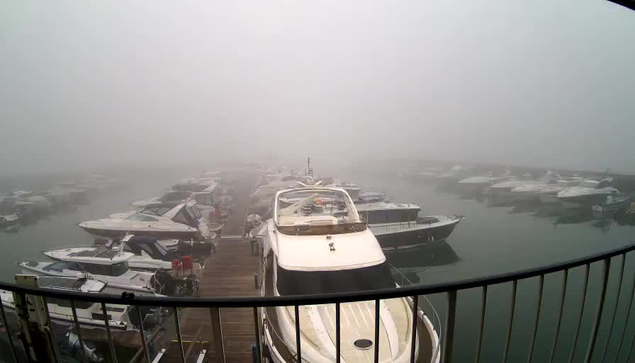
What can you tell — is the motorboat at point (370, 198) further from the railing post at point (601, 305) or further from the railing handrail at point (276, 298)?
the railing handrail at point (276, 298)

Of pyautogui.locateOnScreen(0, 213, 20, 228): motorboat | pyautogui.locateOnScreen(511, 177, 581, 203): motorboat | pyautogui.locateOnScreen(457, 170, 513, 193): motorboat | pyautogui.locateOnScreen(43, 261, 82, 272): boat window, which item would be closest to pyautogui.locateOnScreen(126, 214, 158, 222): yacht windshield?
pyautogui.locateOnScreen(43, 261, 82, 272): boat window

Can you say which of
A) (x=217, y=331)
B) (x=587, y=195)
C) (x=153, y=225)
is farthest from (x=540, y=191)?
(x=217, y=331)

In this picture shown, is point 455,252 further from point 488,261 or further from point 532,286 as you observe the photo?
point 532,286

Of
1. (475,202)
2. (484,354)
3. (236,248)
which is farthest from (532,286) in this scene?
(475,202)

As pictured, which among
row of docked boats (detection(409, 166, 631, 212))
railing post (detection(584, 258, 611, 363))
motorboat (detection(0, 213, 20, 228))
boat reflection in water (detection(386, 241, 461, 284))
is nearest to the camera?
railing post (detection(584, 258, 611, 363))

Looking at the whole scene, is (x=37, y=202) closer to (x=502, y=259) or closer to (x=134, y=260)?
(x=134, y=260)

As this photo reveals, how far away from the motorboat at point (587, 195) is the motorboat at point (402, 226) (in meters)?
24.3

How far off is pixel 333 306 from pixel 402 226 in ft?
41.3

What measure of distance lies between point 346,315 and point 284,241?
2.22 m

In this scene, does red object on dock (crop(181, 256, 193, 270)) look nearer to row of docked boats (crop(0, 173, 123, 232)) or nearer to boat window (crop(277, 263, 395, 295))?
boat window (crop(277, 263, 395, 295))

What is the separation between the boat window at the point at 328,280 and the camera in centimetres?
537

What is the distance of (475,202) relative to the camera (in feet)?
134

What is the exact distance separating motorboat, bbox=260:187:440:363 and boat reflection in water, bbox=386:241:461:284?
9.84 meters

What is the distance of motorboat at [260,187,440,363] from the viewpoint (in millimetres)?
4148
